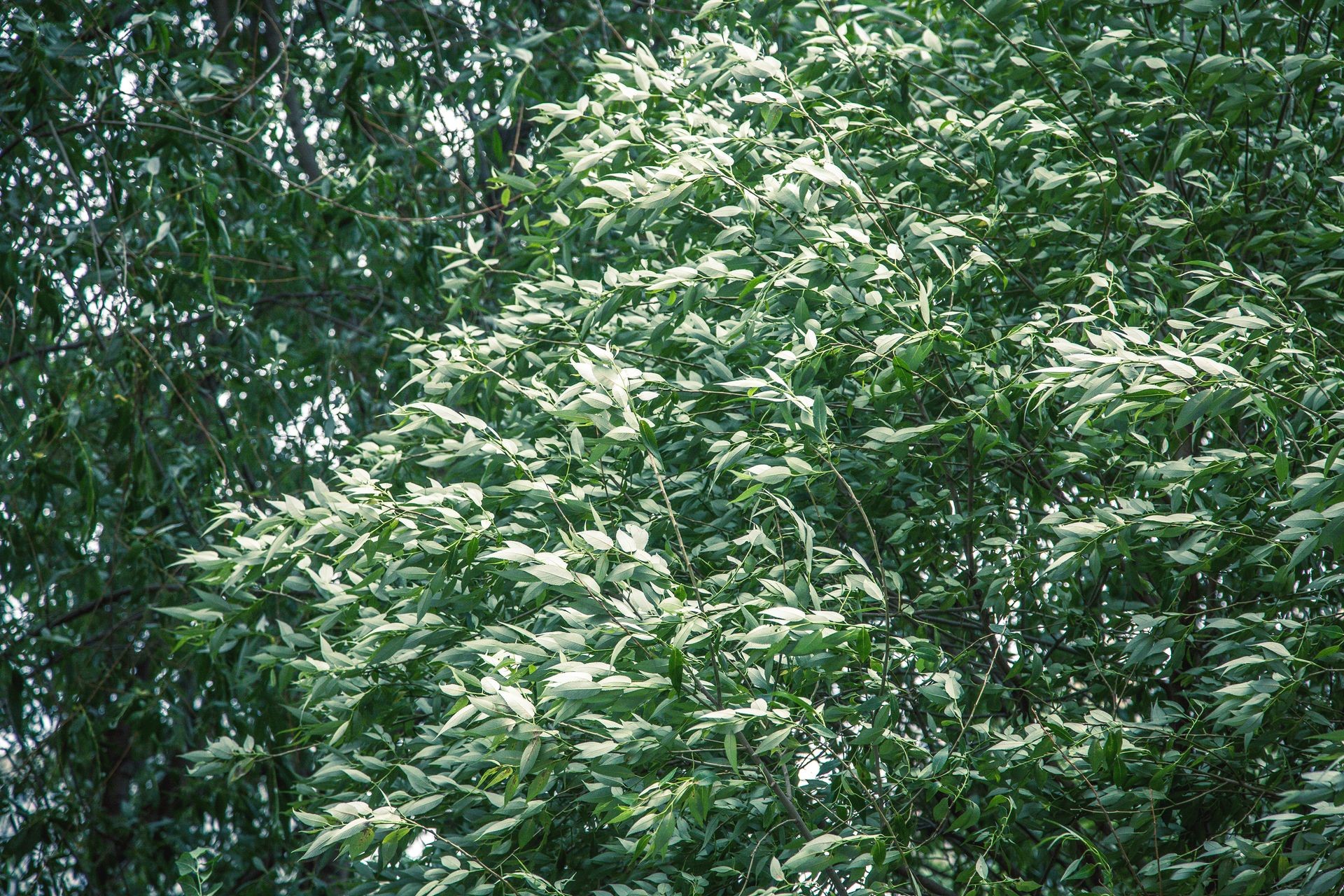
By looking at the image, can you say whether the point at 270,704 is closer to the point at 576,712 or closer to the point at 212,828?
the point at 212,828

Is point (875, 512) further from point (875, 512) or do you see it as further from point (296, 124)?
point (296, 124)

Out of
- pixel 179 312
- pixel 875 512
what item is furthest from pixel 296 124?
pixel 875 512

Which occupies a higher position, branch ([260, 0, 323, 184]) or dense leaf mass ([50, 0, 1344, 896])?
branch ([260, 0, 323, 184])

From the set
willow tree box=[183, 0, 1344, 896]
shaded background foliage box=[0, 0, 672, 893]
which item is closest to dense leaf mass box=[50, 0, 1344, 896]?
willow tree box=[183, 0, 1344, 896]

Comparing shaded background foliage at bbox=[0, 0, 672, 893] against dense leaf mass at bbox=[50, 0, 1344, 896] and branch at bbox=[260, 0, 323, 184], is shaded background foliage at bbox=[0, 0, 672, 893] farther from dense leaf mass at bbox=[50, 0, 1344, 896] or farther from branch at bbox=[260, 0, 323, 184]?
dense leaf mass at bbox=[50, 0, 1344, 896]

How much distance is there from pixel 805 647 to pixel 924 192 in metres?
1.71

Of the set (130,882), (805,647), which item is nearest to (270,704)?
(130,882)

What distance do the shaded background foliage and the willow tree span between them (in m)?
1.00

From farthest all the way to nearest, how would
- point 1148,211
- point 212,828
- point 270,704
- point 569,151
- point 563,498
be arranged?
point 212,828 → point 270,704 → point 1148,211 → point 569,151 → point 563,498

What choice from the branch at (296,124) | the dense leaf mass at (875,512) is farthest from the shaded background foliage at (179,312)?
the dense leaf mass at (875,512)

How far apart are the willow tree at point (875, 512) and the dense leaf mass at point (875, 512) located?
16mm

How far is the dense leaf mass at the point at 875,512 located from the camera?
6.97ft

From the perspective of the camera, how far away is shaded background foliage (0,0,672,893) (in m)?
3.89

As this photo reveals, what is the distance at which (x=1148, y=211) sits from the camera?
316cm
